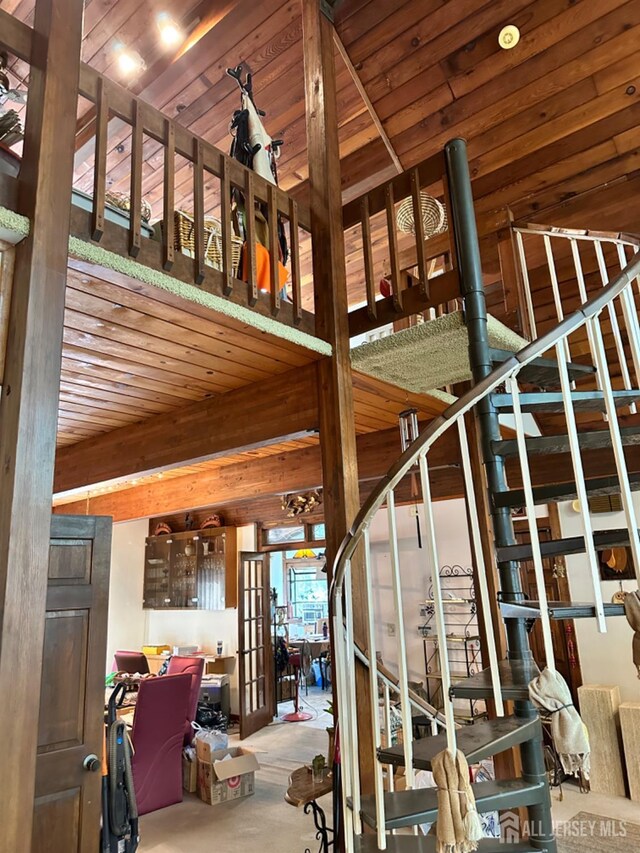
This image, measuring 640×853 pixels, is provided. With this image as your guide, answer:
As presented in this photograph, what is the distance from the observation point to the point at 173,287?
2348mm

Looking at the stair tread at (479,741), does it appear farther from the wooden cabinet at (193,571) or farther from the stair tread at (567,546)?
the wooden cabinet at (193,571)

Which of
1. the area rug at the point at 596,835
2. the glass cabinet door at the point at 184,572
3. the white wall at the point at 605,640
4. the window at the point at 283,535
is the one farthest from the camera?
the glass cabinet door at the point at 184,572

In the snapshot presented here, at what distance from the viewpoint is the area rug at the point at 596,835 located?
379 cm

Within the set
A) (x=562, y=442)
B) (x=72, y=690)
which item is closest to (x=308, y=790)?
(x=72, y=690)

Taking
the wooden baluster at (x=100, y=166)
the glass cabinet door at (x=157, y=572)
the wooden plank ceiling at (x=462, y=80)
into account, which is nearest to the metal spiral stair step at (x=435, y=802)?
the wooden baluster at (x=100, y=166)

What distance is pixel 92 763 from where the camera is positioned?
226cm

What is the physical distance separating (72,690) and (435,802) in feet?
4.84

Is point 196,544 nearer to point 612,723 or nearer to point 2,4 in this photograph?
point 612,723

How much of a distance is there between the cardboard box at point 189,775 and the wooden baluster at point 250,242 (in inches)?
180

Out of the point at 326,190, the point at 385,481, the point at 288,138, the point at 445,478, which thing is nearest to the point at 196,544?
the point at 445,478

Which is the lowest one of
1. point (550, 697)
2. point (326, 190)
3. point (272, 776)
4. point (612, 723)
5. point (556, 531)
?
point (272, 776)

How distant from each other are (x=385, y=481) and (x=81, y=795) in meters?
1.70

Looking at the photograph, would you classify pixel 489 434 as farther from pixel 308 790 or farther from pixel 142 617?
pixel 142 617

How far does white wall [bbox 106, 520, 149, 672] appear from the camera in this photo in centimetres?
890
